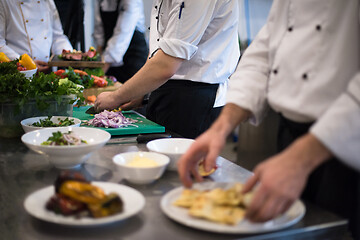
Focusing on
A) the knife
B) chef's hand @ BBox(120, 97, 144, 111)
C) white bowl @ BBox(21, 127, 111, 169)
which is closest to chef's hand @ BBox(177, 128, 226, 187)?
white bowl @ BBox(21, 127, 111, 169)

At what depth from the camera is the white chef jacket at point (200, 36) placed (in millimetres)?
1904

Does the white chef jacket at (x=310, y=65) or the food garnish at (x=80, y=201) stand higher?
the white chef jacket at (x=310, y=65)

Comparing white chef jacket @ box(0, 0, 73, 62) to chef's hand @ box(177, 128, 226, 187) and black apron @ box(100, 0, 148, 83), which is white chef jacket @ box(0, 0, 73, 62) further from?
chef's hand @ box(177, 128, 226, 187)

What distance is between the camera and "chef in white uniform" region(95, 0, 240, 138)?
1918mm

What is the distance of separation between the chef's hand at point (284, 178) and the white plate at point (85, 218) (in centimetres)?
27

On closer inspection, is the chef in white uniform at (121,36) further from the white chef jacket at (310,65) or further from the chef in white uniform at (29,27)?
the white chef jacket at (310,65)

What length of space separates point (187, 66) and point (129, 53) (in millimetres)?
2630

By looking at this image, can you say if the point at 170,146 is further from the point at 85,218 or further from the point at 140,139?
the point at 85,218

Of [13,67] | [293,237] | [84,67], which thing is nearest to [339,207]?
[293,237]

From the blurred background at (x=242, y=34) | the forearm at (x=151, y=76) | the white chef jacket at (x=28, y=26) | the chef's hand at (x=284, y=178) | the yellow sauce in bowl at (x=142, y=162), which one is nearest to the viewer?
the chef's hand at (x=284, y=178)

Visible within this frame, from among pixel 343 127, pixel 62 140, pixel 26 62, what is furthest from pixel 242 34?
pixel 343 127

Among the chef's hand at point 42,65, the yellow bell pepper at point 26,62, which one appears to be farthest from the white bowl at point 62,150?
the chef's hand at point 42,65

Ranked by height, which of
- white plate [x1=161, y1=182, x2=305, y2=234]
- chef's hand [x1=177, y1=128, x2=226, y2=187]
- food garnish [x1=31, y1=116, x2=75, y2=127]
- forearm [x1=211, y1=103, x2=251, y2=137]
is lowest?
food garnish [x1=31, y1=116, x2=75, y2=127]

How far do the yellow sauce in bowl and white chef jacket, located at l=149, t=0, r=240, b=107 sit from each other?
796 mm
